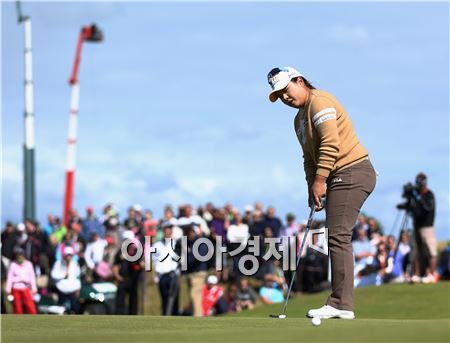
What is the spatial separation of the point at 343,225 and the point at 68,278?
13990 millimetres

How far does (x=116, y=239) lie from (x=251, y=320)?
571 inches

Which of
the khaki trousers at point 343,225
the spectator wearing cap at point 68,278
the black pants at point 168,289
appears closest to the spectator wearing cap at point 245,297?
the black pants at point 168,289

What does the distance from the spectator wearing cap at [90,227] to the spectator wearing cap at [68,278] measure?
123cm

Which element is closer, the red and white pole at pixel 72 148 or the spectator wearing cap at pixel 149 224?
the spectator wearing cap at pixel 149 224

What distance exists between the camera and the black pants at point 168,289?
842 inches

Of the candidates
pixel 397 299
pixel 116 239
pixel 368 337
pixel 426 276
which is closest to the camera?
pixel 368 337

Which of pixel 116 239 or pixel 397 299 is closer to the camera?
pixel 397 299

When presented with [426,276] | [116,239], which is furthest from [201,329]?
[116,239]

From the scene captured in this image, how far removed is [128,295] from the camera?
22.3 m

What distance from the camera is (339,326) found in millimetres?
8117

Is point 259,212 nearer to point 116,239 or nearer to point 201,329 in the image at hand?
point 116,239

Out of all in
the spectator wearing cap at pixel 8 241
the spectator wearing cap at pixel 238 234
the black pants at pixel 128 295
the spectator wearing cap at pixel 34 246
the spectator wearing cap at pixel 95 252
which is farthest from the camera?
the spectator wearing cap at pixel 34 246

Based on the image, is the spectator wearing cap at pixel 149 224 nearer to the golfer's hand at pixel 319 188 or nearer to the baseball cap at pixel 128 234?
the baseball cap at pixel 128 234

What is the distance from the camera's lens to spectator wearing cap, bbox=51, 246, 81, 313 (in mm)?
22406
